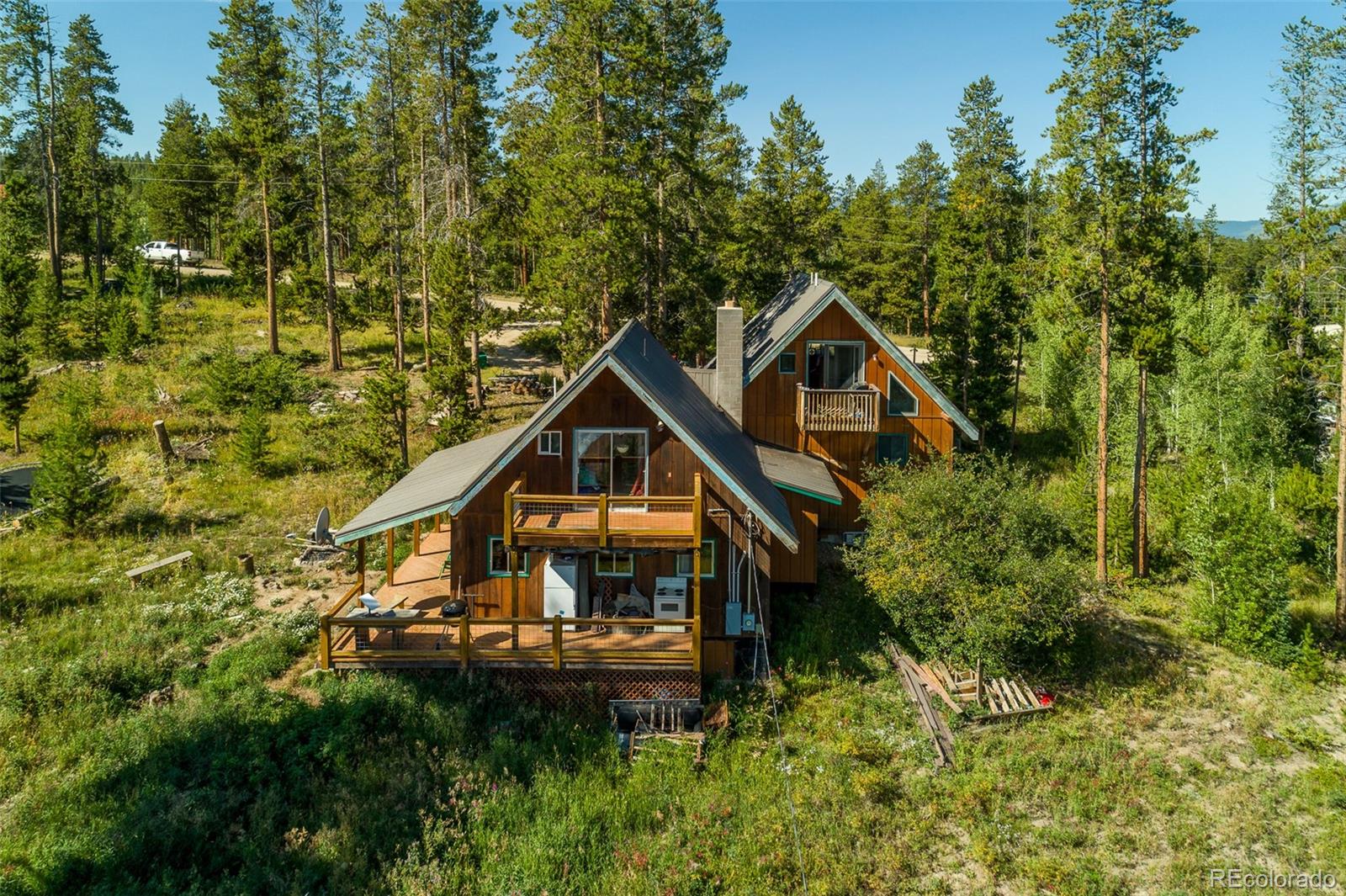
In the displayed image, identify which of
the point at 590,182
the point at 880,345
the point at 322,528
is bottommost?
the point at 322,528

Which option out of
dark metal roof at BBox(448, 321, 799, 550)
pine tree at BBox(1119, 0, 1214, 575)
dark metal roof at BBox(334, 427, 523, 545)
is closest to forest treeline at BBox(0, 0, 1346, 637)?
pine tree at BBox(1119, 0, 1214, 575)

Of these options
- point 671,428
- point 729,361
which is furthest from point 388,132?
point 671,428

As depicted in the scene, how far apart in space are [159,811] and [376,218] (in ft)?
97.7

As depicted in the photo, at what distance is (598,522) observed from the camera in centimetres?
1488

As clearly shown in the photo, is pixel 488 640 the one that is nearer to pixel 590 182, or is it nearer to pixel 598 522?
pixel 598 522

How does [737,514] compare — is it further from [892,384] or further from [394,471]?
[394,471]

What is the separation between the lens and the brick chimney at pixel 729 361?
72.5ft

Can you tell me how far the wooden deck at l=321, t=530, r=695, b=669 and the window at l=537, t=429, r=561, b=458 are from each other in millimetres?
3714

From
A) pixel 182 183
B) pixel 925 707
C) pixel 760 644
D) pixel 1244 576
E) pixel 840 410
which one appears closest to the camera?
pixel 925 707

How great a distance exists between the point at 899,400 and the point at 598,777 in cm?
1636

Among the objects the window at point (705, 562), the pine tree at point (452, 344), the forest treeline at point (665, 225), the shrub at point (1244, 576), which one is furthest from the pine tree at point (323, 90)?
the shrub at point (1244, 576)

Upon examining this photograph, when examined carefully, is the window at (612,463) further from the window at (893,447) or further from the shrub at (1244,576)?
the shrub at (1244,576)

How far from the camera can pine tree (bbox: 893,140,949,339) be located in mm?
56000

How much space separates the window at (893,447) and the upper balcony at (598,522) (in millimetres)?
11100
